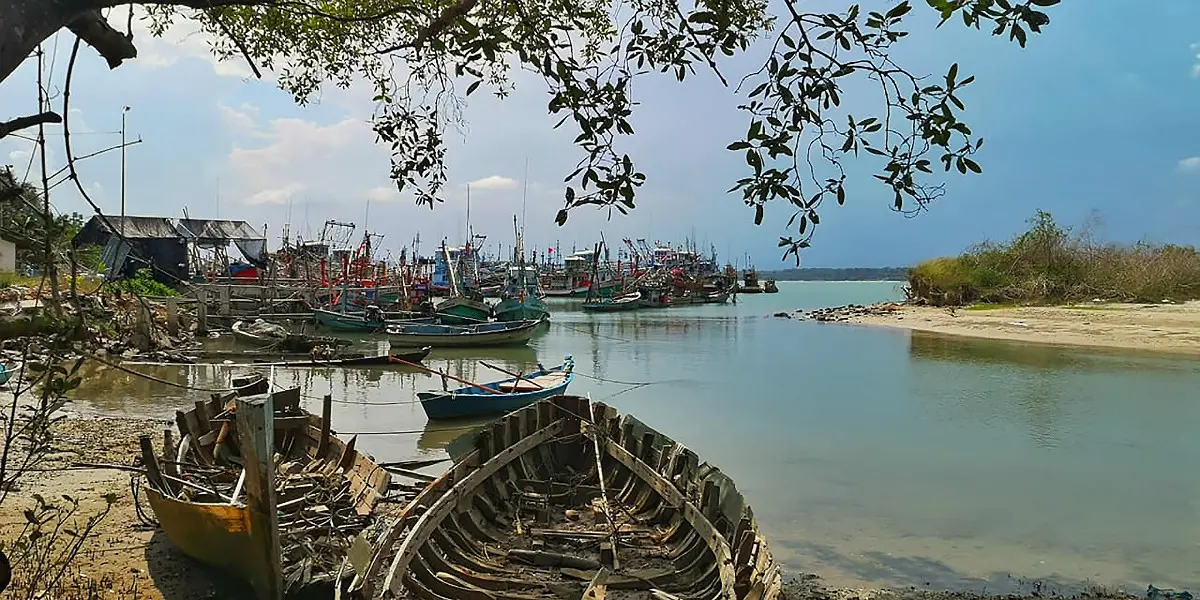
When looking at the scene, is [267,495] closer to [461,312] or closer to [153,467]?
[153,467]

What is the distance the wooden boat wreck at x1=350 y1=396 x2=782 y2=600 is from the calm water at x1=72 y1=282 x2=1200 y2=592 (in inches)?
98.1

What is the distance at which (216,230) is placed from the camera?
150 ft

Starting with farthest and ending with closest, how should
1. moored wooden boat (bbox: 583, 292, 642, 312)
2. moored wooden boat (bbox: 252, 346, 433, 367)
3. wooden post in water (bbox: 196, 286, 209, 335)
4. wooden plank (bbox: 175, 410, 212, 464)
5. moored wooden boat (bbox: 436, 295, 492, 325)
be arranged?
moored wooden boat (bbox: 583, 292, 642, 312), moored wooden boat (bbox: 436, 295, 492, 325), wooden post in water (bbox: 196, 286, 209, 335), moored wooden boat (bbox: 252, 346, 433, 367), wooden plank (bbox: 175, 410, 212, 464)

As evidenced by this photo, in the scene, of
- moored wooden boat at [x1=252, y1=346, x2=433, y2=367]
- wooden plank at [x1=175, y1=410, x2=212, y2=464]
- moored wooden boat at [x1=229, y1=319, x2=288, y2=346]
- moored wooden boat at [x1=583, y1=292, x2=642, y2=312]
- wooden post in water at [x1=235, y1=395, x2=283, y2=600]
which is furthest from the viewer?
moored wooden boat at [x1=583, y1=292, x2=642, y2=312]

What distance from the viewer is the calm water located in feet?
33.0

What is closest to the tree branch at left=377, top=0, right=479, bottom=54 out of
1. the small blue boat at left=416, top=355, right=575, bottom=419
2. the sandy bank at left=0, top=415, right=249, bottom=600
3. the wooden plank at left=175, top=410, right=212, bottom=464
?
the sandy bank at left=0, top=415, right=249, bottom=600

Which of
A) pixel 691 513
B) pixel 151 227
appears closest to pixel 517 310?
pixel 151 227

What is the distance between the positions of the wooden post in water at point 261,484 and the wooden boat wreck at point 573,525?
81 cm

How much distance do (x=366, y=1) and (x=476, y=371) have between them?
23.2 meters

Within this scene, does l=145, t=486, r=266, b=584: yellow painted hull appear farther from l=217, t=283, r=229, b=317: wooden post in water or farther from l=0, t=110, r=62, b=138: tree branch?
l=217, t=283, r=229, b=317: wooden post in water

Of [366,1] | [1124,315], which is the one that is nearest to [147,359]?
[366,1]

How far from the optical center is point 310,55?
5.50 meters

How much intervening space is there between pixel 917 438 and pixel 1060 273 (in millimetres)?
31705

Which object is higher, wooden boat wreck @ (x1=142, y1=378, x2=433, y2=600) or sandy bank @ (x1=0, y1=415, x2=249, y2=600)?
wooden boat wreck @ (x1=142, y1=378, x2=433, y2=600)
